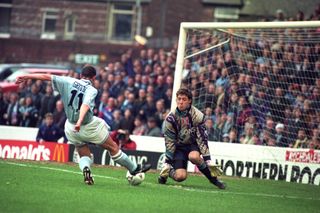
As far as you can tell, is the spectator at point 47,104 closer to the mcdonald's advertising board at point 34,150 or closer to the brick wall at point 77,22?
the mcdonald's advertising board at point 34,150

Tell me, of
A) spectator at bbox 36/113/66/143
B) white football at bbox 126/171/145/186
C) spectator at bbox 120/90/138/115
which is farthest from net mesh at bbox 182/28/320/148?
white football at bbox 126/171/145/186

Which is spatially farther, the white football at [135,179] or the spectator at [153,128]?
the spectator at [153,128]

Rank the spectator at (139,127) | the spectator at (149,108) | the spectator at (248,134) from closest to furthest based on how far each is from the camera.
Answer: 1. the spectator at (248,134)
2. the spectator at (139,127)
3. the spectator at (149,108)

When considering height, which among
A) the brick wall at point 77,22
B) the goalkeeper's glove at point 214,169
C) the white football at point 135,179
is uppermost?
the brick wall at point 77,22

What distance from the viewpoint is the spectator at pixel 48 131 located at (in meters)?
23.0

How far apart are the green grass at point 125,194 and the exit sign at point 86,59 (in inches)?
1040

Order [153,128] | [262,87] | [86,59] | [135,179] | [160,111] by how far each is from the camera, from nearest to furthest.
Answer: [135,179]
[262,87]
[153,128]
[160,111]
[86,59]

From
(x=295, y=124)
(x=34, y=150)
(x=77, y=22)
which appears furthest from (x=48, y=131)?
(x=77, y=22)

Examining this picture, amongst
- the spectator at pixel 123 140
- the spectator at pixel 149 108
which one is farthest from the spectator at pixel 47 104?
the spectator at pixel 123 140

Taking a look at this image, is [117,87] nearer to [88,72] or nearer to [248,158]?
[248,158]

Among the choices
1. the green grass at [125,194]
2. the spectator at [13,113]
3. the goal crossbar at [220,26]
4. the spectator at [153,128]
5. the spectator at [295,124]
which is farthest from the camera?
the spectator at [13,113]

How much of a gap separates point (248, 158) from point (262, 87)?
3.17 metres

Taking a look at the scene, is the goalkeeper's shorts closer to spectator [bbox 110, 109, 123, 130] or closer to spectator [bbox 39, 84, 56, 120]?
spectator [bbox 110, 109, 123, 130]

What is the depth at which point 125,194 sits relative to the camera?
525 inches
